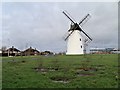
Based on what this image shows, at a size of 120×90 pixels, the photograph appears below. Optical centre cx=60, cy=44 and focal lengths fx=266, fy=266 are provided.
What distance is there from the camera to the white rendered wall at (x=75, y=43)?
7419 cm

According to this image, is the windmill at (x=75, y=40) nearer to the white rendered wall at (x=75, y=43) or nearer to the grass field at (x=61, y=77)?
the white rendered wall at (x=75, y=43)

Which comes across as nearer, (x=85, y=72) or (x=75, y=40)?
(x=85, y=72)

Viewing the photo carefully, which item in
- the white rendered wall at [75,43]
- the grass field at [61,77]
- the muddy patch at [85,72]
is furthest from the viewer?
the white rendered wall at [75,43]

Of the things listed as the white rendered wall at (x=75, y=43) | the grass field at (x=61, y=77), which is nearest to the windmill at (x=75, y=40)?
the white rendered wall at (x=75, y=43)

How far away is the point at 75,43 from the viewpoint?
74.1 metres

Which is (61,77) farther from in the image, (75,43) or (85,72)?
(75,43)

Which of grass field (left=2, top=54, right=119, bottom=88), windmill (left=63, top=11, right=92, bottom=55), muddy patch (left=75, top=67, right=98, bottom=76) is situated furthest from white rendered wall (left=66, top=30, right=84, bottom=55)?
muddy patch (left=75, top=67, right=98, bottom=76)

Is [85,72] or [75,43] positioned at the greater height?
[75,43]

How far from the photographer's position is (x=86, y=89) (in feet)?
42.3

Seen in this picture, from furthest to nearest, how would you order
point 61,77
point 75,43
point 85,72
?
point 75,43, point 85,72, point 61,77

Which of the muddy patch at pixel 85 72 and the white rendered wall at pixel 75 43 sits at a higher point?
the white rendered wall at pixel 75 43

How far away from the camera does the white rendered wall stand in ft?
243

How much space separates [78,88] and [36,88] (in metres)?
2.10

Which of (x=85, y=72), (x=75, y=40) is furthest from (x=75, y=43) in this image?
(x=85, y=72)
